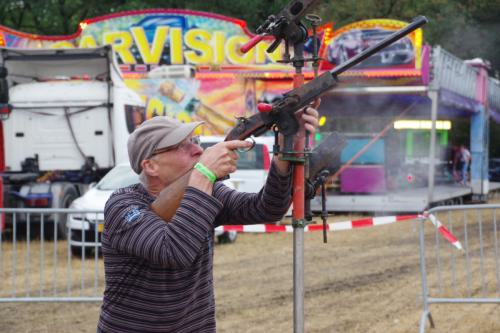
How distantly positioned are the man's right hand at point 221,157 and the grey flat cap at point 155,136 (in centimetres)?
20

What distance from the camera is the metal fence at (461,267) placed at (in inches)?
283

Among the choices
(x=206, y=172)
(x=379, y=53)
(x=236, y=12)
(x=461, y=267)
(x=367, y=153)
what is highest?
(x=236, y=12)

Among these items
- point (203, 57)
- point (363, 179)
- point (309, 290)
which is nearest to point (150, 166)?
point (309, 290)

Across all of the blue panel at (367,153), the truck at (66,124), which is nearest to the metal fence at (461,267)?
the blue panel at (367,153)

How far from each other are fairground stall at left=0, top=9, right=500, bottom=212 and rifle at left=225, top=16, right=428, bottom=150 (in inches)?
535

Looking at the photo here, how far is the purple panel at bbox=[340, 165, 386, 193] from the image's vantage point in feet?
61.4

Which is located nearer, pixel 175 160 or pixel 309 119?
pixel 309 119

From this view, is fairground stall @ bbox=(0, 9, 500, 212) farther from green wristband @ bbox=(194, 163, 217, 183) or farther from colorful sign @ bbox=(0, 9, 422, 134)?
green wristband @ bbox=(194, 163, 217, 183)

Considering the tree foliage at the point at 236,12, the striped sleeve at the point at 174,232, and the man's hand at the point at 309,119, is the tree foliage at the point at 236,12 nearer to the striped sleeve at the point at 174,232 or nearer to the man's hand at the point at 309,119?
the man's hand at the point at 309,119

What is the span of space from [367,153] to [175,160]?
→ 648 inches

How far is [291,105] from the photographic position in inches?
107

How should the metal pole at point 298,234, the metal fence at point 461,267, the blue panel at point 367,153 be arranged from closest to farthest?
the metal pole at point 298,234 → the metal fence at point 461,267 → the blue panel at point 367,153

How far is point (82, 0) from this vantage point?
1304 inches

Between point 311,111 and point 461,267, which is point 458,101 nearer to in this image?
point 461,267
